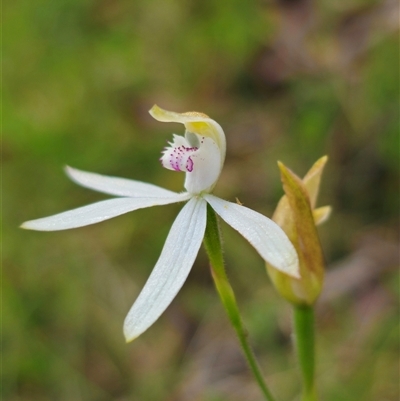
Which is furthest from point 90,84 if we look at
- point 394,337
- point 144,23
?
point 394,337

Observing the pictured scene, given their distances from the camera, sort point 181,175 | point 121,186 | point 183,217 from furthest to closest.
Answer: point 181,175 < point 121,186 < point 183,217

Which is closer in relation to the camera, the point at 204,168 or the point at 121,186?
the point at 204,168

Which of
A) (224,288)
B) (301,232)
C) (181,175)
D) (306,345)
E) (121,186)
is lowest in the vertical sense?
(306,345)

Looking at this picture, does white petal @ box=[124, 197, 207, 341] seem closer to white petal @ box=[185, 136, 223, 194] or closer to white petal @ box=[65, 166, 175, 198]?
white petal @ box=[185, 136, 223, 194]

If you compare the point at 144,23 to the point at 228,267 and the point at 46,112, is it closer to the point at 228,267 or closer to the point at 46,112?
the point at 46,112

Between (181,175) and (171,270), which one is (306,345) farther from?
(181,175)

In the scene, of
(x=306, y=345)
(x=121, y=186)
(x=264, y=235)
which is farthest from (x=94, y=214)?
(x=306, y=345)
